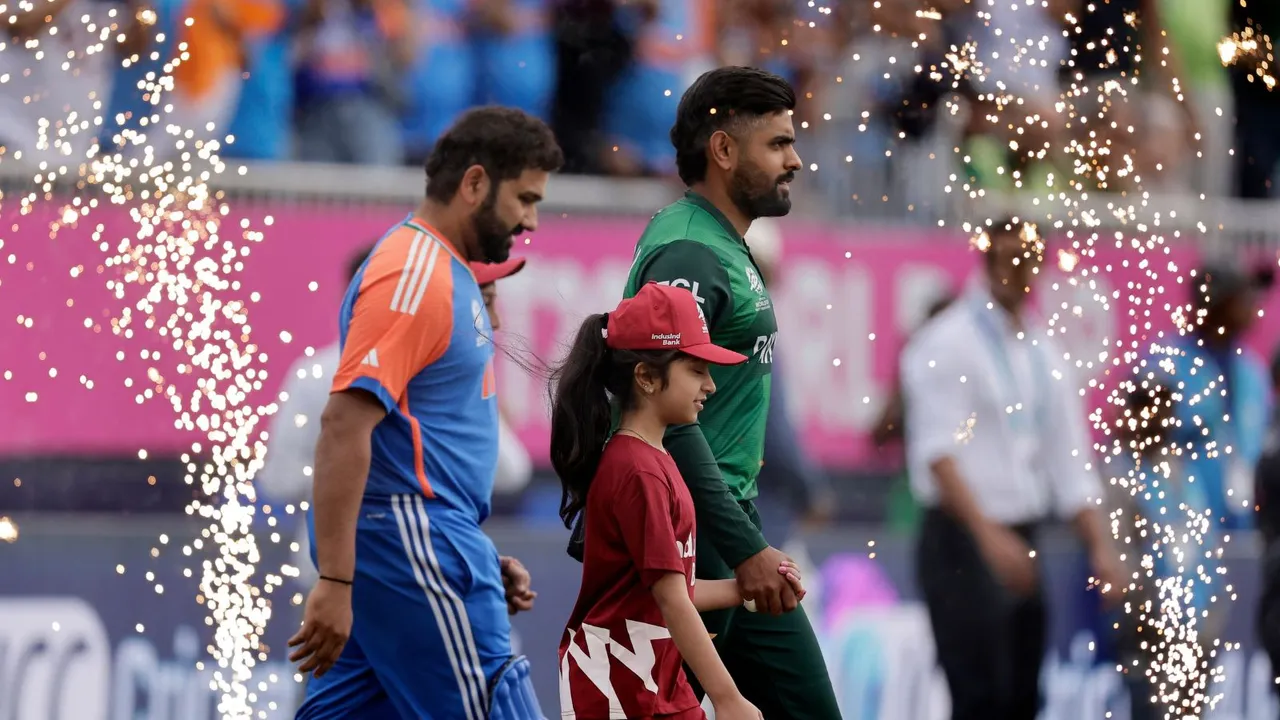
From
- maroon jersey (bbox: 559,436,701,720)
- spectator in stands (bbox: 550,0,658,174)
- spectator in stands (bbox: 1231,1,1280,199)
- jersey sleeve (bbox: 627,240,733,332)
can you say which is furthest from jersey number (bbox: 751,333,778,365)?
spectator in stands (bbox: 1231,1,1280,199)

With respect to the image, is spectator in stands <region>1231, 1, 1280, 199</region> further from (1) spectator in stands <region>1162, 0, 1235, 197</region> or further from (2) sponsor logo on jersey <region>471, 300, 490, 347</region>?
(2) sponsor logo on jersey <region>471, 300, 490, 347</region>

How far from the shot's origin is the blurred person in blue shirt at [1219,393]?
6.31 m

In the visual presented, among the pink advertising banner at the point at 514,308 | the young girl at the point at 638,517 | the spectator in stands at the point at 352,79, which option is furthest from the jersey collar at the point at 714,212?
the spectator in stands at the point at 352,79

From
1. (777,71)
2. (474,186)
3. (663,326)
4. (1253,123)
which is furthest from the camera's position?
(1253,123)

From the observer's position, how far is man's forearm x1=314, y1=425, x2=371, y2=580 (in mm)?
3557

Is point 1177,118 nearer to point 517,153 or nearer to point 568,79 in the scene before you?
point 568,79

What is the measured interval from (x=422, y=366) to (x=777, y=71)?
3.08 meters

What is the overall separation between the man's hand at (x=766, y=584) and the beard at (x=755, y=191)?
72 centimetres

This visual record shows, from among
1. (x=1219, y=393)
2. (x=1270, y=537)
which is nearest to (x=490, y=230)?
(x=1270, y=537)

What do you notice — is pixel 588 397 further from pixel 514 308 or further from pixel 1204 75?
pixel 1204 75

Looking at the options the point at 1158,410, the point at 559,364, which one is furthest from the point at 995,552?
the point at 559,364

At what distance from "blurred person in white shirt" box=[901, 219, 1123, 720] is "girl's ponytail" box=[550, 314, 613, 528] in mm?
2552

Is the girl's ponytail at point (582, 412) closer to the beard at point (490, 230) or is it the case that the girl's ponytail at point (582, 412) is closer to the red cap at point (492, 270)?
the beard at point (490, 230)

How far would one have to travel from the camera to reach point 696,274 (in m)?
3.62
